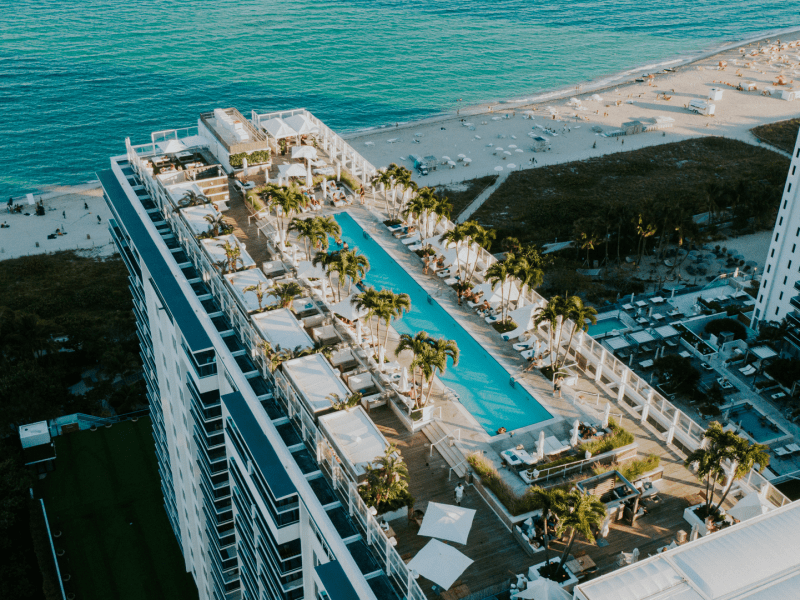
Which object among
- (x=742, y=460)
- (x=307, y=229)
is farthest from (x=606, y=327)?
(x=742, y=460)

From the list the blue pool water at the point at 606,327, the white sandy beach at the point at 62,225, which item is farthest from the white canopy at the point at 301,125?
the white sandy beach at the point at 62,225

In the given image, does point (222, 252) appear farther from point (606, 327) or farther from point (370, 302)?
point (606, 327)

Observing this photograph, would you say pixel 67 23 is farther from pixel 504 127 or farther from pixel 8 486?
pixel 8 486

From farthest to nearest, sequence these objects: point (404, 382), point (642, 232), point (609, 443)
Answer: point (642, 232) < point (404, 382) < point (609, 443)

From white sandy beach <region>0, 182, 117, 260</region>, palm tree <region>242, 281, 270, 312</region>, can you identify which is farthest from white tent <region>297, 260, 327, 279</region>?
white sandy beach <region>0, 182, 117, 260</region>

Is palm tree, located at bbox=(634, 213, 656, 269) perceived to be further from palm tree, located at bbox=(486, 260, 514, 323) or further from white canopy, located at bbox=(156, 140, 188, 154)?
white canopy, located at bbox=(156, 140, 188, 154)
